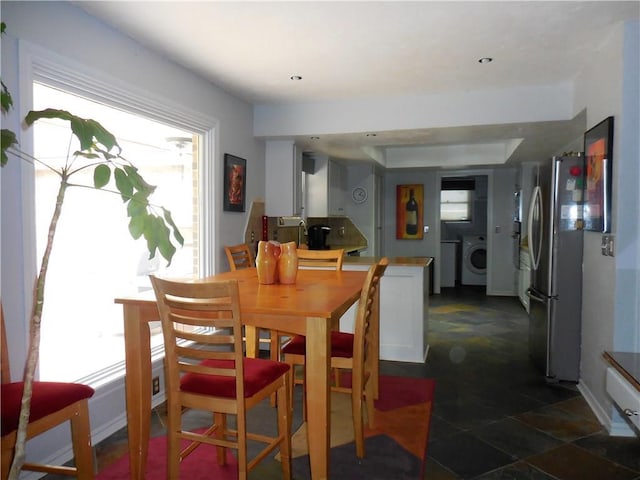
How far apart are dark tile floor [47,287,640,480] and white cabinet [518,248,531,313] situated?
6.03 ft

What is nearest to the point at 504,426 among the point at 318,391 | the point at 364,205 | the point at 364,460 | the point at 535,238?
the point at 364,460

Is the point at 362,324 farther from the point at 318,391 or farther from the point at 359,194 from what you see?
the point at 359,194

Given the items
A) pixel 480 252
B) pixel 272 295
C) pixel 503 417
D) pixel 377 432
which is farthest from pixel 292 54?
pixel 480 252

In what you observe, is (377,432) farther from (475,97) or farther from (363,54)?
(475,97)

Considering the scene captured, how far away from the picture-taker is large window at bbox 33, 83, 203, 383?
2.95 m

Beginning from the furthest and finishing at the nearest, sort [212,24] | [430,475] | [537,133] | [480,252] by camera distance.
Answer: [480,252] → [537,133] → [212,24] → [430,475]

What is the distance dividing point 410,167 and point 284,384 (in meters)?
5.63

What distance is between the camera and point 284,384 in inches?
79.7

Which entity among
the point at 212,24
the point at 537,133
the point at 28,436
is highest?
the point at 212,24

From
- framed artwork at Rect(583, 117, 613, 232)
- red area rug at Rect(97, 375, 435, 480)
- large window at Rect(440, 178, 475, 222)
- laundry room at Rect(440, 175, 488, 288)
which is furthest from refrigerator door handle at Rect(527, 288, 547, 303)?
large window at Rect(440, 178, 475, 222)

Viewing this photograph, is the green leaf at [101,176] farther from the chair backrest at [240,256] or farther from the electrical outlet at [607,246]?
the electrical outlet at [607,246]

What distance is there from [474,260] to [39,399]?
777 centimetres

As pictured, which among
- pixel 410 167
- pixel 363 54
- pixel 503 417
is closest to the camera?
pixel 503 417

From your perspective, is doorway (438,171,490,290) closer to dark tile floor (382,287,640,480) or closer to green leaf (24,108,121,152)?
dark tile floor (382,287,640,480)
